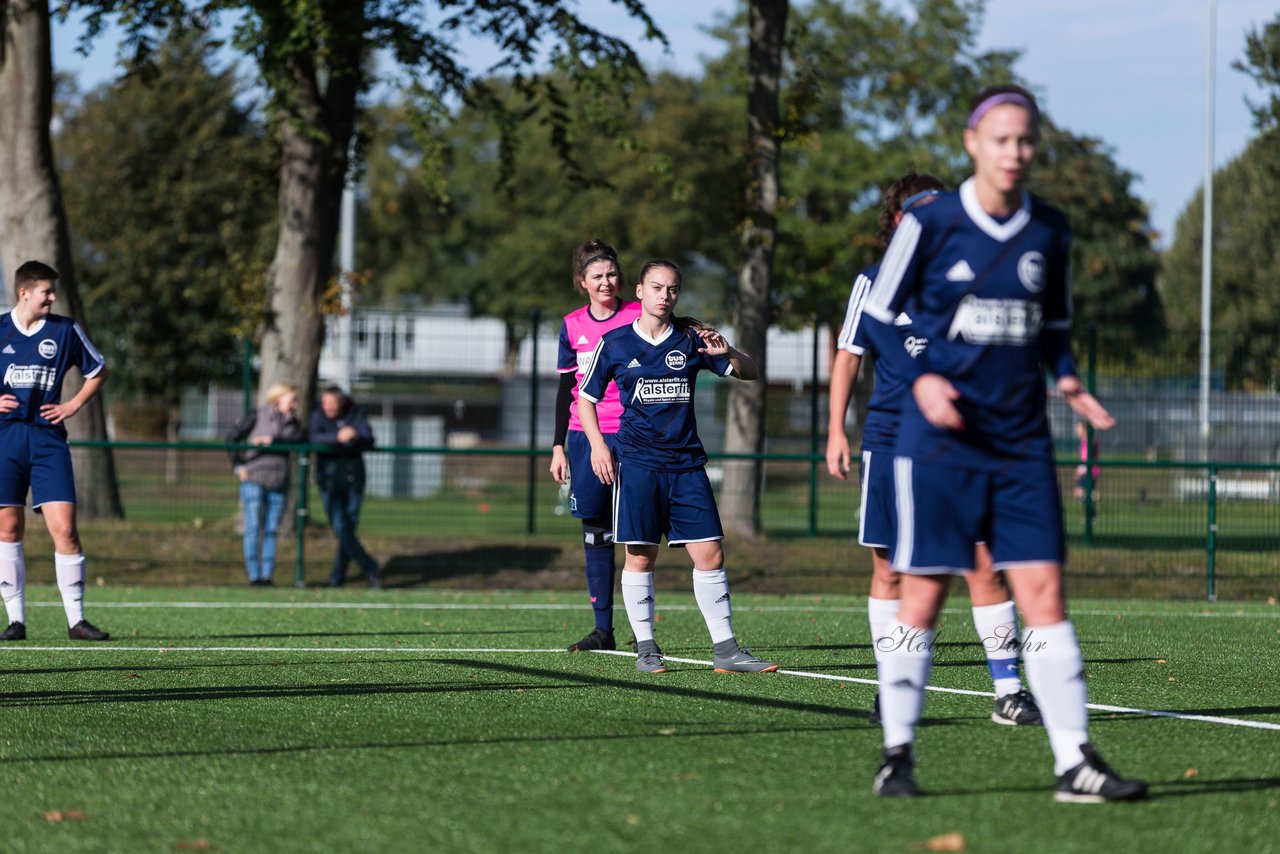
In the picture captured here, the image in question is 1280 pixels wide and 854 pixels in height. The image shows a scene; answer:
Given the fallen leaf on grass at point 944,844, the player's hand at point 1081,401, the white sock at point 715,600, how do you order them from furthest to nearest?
the white sock at point 715,600, the player's hand at point 1081,401, the fallen leaf on grass at point 944,844

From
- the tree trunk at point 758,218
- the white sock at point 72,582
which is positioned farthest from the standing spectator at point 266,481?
the white sock at point 72,582

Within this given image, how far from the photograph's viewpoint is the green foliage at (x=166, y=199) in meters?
41.1

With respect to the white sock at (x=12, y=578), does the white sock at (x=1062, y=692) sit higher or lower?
higher

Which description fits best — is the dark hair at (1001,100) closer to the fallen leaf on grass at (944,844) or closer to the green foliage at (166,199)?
the fallen leaf on grass at (944,844)

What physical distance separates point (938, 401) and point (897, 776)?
1105 millimetres

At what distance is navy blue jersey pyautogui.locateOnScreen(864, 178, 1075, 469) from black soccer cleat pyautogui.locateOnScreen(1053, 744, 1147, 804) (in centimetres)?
90

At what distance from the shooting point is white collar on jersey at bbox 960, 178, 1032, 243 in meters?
4.74

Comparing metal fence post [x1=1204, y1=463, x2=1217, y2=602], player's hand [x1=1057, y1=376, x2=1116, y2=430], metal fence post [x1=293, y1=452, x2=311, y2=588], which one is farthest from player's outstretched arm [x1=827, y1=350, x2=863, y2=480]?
metal fence post [x1=1204, y1=463, x2=1217, y2=602]

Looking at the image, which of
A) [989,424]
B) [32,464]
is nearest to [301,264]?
[32,464]

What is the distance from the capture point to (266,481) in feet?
51.4

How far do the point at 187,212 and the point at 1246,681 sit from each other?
3764 cm

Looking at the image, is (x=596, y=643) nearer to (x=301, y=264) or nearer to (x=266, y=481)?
(x=266, y=481)

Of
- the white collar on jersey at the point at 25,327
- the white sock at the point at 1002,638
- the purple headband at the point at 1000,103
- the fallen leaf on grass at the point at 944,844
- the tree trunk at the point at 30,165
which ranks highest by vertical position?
the tree trunk at the point at 30,165

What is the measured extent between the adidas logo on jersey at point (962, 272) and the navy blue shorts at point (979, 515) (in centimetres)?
54
